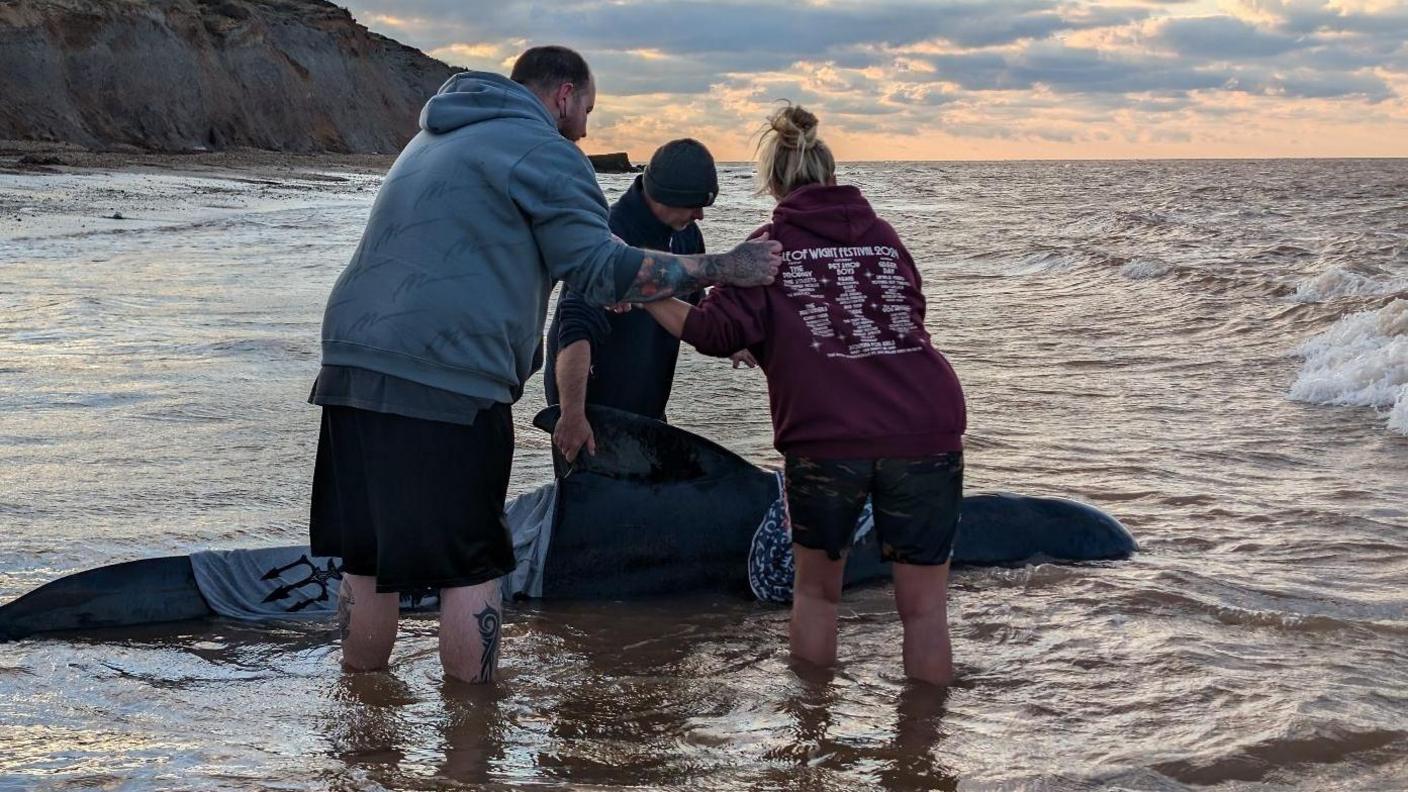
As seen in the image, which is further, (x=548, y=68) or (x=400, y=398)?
(x=548, y=68)

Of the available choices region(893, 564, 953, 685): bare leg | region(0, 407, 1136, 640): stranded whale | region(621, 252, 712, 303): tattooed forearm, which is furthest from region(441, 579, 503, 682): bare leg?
region(893, 564, 953, 685): bare leg

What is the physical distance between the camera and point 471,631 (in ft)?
11.7

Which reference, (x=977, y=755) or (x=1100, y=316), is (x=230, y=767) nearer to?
(x=977, y=755)

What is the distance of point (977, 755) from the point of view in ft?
11.0

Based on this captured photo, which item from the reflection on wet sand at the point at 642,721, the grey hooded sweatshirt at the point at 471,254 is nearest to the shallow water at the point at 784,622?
the reflection on wet sand at the point at 642,721

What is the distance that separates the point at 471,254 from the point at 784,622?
74.6 inches

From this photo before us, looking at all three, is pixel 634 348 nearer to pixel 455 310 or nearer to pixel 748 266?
pixel 748 266

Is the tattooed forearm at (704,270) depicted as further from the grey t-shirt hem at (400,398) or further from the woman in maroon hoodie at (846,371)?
the grey t-shirt hem at (400,398)

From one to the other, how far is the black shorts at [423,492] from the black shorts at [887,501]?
2.66 feet

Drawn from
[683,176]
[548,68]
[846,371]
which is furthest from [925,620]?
[548,68]

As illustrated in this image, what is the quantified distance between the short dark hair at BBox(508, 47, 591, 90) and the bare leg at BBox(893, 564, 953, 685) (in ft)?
5.30

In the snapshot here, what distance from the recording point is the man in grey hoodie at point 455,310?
10.9 ft

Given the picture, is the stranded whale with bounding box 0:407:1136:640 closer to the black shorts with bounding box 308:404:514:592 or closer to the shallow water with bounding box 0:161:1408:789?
the shallow water with bounding box 0:161:1408:789

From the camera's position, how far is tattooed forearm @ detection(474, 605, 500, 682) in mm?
3582
